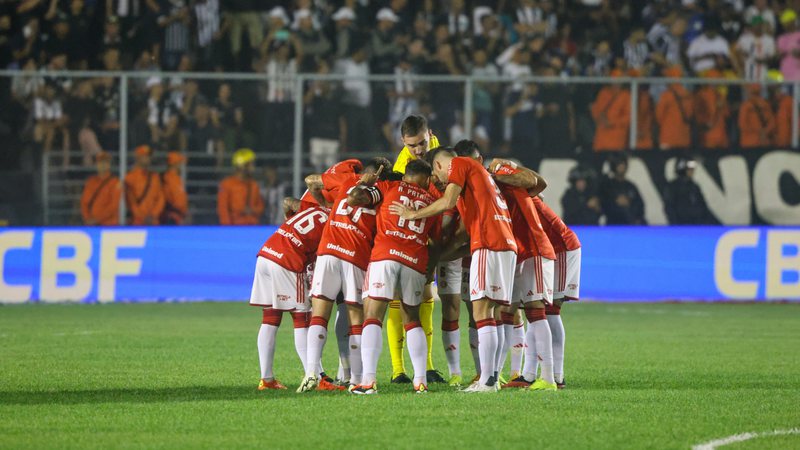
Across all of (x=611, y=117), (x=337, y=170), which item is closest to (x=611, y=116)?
(x=611, y=117)

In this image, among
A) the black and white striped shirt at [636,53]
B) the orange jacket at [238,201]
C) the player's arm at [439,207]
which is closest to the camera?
the player's arm at [439,207]

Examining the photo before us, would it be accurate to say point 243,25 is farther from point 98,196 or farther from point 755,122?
point 755,122

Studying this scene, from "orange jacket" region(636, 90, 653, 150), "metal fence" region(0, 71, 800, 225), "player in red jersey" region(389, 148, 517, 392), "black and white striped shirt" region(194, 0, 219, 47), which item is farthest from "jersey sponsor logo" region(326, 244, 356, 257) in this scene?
"black and white striped shirt" region(194, 0, 219, 47)

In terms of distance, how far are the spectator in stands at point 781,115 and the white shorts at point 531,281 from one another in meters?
11.4

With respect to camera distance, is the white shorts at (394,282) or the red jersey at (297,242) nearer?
the white shorts at (394,282)

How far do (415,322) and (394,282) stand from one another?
40 centimetres

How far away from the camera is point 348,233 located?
10.7m

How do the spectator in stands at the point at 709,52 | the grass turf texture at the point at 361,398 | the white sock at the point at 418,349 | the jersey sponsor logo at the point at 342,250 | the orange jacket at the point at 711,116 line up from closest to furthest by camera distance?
the grass turf texture at the point at 361,398, the white sock at the point at 418,349, the jersey sponsor logo at the point at 342,250, the orange jacket at the point at 711,116, the spectator in stands at the point at 709,52

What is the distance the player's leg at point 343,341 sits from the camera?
37.2ft

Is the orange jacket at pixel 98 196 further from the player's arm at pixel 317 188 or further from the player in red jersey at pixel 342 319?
the player's arm at pixel 317 188

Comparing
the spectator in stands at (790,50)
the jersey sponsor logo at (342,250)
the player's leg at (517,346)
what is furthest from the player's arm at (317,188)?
the spectator in stands at (790,50)

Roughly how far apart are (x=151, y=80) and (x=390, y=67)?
4934 mm

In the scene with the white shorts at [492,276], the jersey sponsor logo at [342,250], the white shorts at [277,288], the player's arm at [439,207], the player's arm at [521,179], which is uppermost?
the player's arm at [521,179]

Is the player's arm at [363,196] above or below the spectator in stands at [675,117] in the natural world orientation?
below
